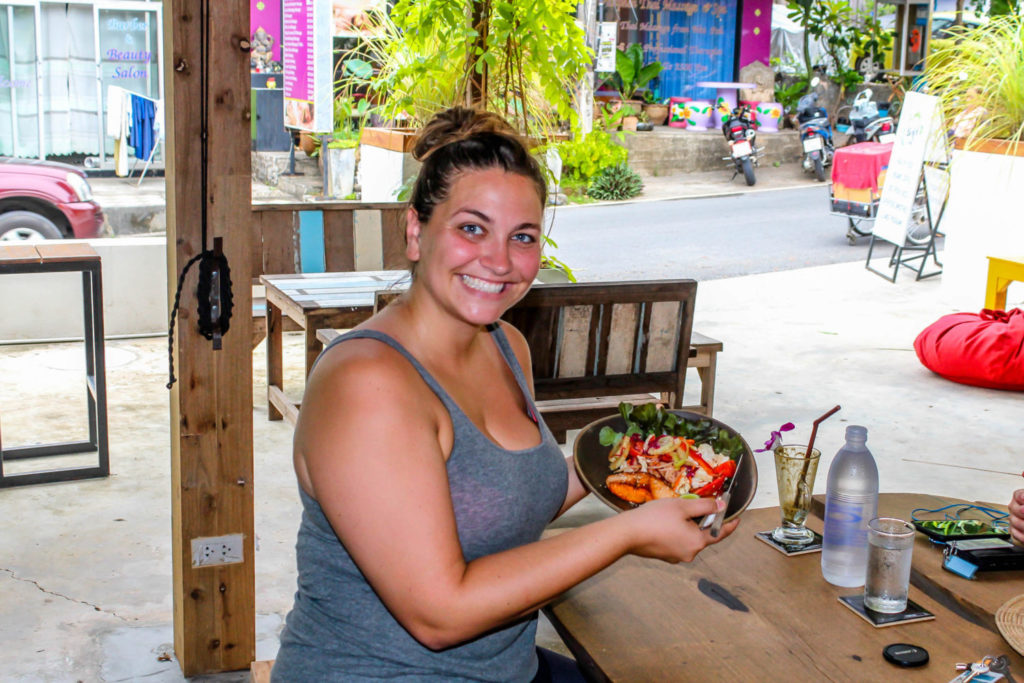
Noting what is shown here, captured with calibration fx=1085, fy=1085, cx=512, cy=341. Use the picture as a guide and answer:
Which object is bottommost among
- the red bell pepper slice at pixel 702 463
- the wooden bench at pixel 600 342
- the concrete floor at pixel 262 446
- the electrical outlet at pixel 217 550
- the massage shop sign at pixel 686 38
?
the concrete floor at pixel 262 446

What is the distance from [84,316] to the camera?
4547 millimetres

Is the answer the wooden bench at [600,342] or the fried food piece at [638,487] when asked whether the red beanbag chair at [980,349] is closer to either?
the wooden bench at [600,342]

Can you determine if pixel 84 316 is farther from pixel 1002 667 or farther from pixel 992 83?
pixel 992 83

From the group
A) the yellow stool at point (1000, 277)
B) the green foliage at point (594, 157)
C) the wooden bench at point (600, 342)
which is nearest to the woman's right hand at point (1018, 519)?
the wooden bench at point (600, 342)

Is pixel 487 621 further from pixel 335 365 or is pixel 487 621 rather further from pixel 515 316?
pixel 515 316

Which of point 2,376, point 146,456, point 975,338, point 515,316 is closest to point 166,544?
point 146,456

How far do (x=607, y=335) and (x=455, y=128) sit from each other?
8.10ft

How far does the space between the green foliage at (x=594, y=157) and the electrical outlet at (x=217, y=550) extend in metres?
11.5

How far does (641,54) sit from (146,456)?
→ 15009mm

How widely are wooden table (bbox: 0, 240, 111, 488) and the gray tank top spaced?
3024 millimetres

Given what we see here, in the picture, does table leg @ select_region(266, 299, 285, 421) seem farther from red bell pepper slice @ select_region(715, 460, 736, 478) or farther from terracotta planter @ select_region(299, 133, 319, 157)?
terracotta planter @ select_region(299, 133, 319, 157)

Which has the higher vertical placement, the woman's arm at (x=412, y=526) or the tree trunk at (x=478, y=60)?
the tree trunk at (x=478, y=60)

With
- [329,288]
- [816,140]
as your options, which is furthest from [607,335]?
[816,140]

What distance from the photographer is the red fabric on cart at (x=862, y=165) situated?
400 inches
